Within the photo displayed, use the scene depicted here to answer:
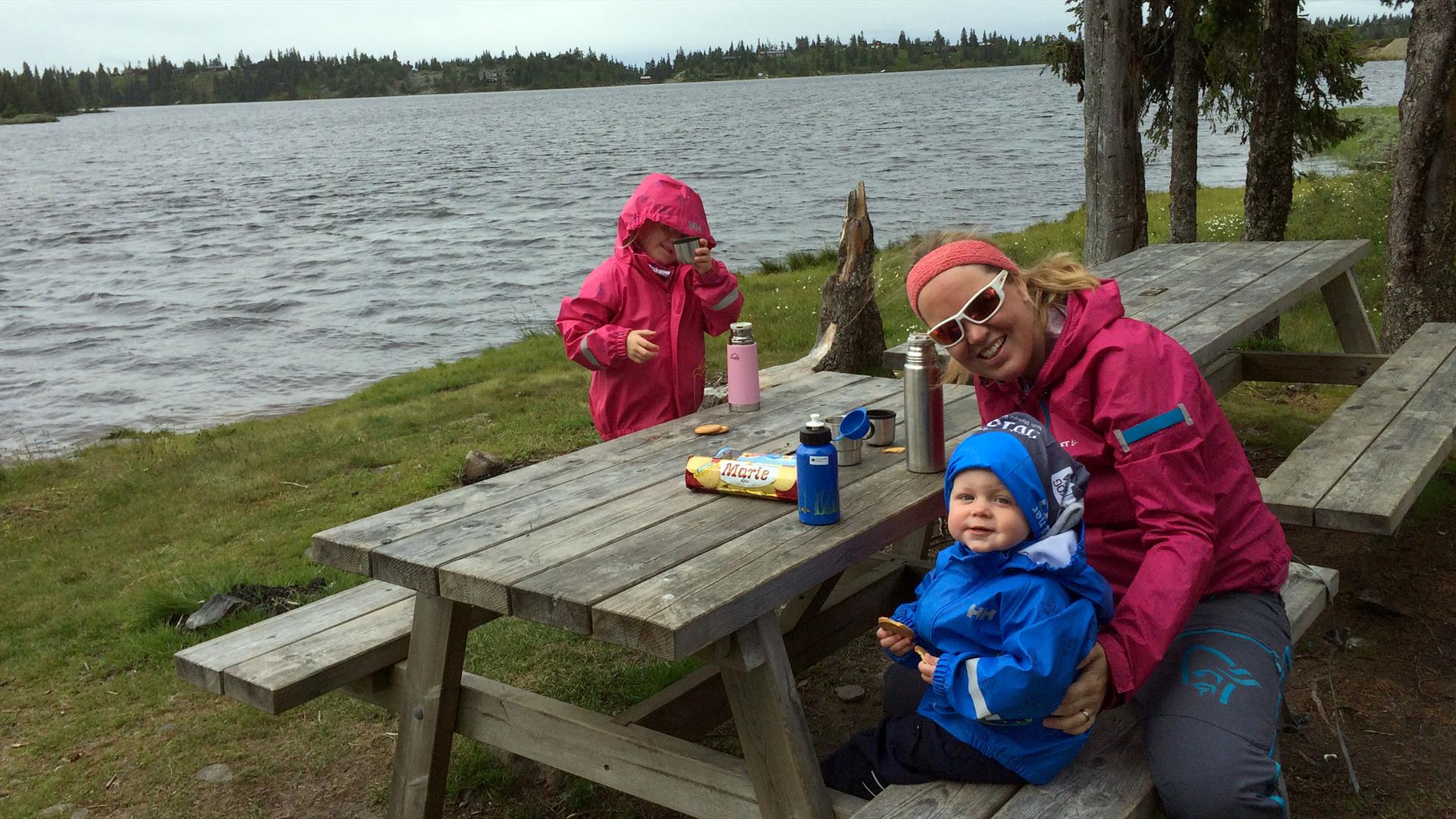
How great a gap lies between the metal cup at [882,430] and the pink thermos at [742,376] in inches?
20.7

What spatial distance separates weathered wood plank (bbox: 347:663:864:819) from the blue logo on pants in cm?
75

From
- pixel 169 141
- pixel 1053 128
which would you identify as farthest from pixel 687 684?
pixel 169 141

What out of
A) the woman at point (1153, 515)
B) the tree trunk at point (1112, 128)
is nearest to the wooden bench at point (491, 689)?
the woman at point (1153, 515)

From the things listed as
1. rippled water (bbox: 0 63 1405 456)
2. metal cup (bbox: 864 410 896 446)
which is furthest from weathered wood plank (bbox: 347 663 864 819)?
rippled water (bbox: 0 63 1405 456)

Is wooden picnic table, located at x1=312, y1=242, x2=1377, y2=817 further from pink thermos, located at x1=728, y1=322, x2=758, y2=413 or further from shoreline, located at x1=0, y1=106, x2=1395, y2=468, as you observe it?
shoreline, located at x1=0, y1=106, x2=1395, y2=468

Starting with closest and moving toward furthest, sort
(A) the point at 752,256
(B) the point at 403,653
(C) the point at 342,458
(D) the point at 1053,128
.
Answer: (B) the point at 403,653 < (C) the point at 342,458 < (A) the point at 752,256 < (D) the point at 1053,128

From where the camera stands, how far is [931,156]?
3838cm

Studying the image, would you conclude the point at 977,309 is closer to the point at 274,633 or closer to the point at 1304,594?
the point at 1304,594

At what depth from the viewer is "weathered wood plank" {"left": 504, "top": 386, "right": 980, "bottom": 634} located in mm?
2318

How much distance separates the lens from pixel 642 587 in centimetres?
235

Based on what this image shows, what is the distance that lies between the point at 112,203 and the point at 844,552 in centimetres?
4215

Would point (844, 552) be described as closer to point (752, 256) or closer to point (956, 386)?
point (956, 386)

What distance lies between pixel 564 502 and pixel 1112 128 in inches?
202

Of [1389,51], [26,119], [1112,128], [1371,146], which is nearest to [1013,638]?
[1112,128]
